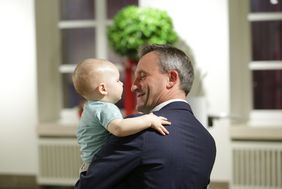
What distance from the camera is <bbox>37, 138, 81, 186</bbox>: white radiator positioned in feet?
15.2

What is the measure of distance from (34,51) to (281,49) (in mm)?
2262

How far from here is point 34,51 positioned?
15.4ft

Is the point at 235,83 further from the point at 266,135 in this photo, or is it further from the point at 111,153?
the point at 111,153

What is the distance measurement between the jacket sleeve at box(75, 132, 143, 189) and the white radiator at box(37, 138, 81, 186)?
10.3 feet

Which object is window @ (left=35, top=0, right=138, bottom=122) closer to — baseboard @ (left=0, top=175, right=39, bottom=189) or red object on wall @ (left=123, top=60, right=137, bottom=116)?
baseboard @ (left=0, top=175, right=39, bottom=189)

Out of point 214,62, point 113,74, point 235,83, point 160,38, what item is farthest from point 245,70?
point 113,74

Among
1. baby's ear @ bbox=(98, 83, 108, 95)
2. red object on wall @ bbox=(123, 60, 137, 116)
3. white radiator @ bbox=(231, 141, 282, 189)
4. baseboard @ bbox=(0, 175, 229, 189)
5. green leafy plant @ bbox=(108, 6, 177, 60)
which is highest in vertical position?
green leafy plant @ bbox=(108, 6, 177, 60)

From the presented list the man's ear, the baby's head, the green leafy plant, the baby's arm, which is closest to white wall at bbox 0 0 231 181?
the green leafy plant

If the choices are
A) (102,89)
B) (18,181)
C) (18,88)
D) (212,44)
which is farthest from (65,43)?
(102,89)

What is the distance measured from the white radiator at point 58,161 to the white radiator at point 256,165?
1439mm

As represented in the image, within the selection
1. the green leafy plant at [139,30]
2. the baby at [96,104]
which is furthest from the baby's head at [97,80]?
the green leafy plant at [139,30]

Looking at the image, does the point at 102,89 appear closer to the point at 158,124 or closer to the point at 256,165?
the point at 158,124

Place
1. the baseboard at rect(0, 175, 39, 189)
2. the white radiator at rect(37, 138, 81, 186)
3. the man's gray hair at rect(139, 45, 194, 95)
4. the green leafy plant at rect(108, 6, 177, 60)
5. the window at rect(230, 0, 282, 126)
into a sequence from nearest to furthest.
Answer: the man's gray hair at rect(139, 45, 194, 95) → the green leafy plant at rect(108, 6, 177, 60) → the window at rect(230, 0, 282, 126) → the white radiator at rect(37, 138, 81, 186) → the baseboard at rect(0, 175, 39, 189)

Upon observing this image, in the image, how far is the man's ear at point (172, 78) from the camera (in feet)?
5.12
